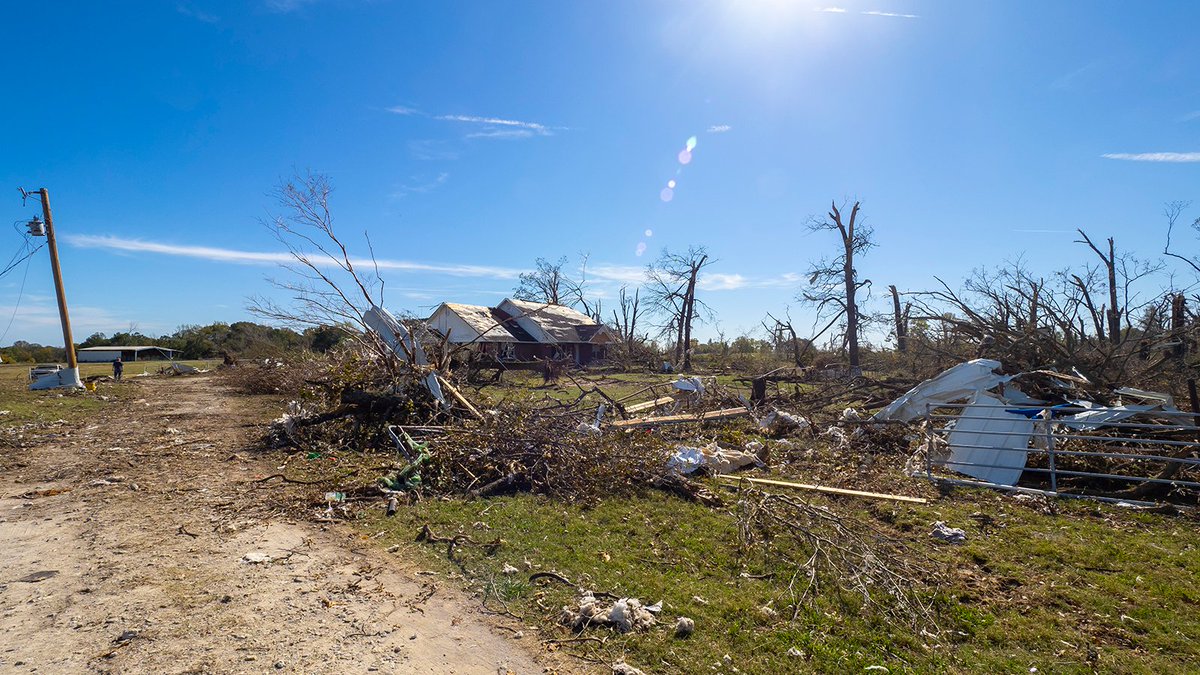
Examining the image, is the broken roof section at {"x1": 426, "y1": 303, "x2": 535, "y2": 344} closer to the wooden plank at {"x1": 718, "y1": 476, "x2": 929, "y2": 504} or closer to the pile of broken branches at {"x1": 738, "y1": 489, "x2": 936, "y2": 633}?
the wooden plank at {"x1": 718, "y1": 476, "x2": 929, "y2": 504}

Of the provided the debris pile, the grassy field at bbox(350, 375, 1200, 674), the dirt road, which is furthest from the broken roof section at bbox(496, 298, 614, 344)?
the grassy field at bbox(350, 375, 1200, 674)

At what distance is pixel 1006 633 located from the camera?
367cm

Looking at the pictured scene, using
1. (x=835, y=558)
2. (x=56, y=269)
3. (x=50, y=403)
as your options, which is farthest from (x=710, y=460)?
(x=56, y=269)

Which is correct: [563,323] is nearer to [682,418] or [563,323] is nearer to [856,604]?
[682,418]

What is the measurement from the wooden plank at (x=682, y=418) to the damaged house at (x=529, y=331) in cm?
2017

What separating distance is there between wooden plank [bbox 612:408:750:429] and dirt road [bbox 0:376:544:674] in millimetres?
5818

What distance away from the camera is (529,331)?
123 ft

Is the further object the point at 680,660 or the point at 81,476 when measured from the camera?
the point at 81,476

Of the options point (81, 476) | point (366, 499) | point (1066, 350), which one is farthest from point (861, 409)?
point (81, 476)

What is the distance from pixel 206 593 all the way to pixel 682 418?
332 inches

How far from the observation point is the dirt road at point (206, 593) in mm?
3305

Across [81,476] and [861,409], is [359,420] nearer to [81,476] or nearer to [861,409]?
[81,476]

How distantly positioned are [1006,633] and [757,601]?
1.55m

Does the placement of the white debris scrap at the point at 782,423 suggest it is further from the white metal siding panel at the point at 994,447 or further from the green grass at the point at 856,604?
the green grass at the point at 856,604
